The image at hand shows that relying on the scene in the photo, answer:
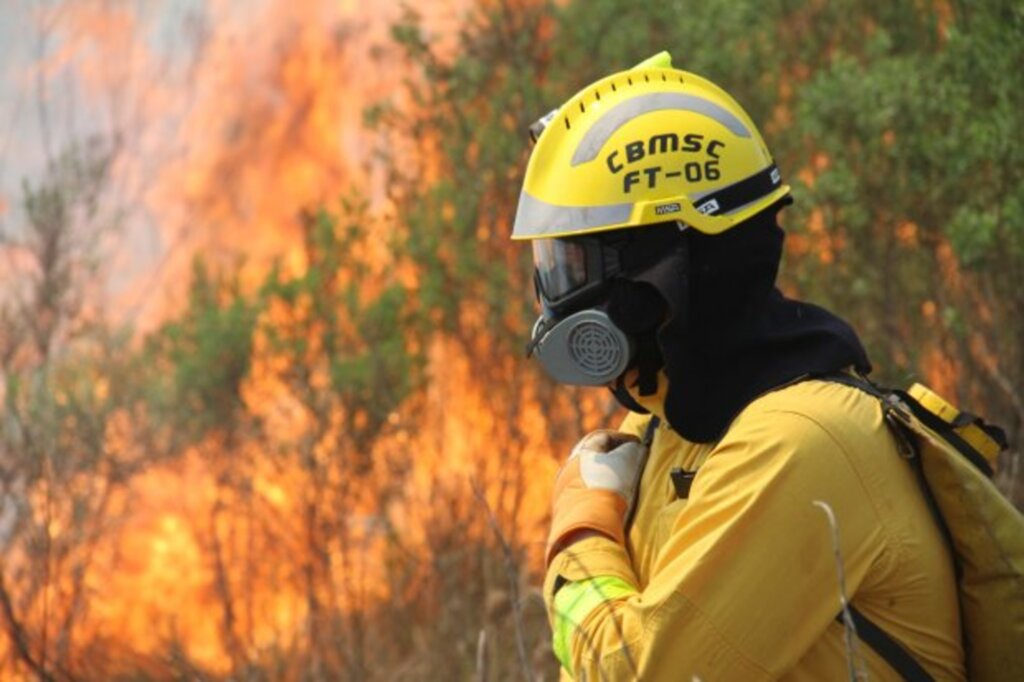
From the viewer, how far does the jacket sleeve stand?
2166 mm

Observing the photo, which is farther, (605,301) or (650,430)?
(650,430)

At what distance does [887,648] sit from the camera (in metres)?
2.24

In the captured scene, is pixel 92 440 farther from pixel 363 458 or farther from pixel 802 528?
pixel 802 528

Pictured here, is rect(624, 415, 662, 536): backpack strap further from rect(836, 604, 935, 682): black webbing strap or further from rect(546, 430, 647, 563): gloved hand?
rect(836, 604, 935, 682): black webbing strap

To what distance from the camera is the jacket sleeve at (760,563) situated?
7.11ft

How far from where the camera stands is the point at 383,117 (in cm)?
935

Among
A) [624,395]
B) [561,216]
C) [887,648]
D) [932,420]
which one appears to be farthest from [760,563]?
[561,216]

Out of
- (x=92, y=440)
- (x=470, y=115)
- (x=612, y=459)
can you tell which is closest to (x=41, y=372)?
(x=92, y=440)

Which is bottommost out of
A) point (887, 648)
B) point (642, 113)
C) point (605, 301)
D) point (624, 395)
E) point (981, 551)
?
point (887, 648)

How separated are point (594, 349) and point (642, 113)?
373 mm

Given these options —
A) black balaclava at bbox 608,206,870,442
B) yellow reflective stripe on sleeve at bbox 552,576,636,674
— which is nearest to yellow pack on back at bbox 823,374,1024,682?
black balaclava at bbox 608,206,870,442

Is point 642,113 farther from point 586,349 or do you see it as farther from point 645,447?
point 645,447

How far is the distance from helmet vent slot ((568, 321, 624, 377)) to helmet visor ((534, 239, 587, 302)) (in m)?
0.07

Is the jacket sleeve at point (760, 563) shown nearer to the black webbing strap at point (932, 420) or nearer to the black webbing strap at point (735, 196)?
the black webbing strap at point (932, 420)
